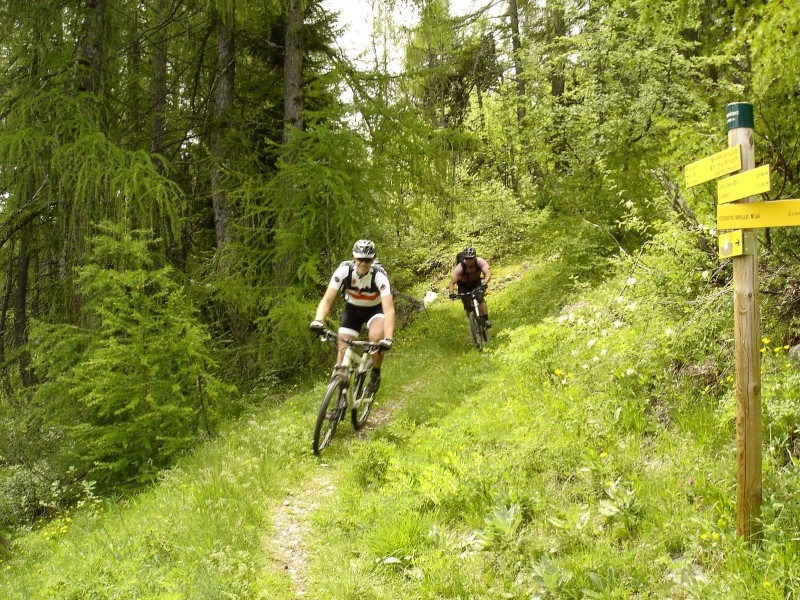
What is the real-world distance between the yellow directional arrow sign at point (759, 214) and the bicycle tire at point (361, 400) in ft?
16.9

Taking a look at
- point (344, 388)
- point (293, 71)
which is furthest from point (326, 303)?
point (293, 71)

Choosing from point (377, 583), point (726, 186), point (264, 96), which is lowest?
point (377, 583)

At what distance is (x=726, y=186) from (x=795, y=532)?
6.40ft

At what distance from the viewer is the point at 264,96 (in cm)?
1334

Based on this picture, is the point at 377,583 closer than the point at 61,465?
Yes

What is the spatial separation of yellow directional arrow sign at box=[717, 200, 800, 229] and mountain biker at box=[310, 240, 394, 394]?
4330mm

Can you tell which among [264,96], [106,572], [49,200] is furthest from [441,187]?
[106,572]

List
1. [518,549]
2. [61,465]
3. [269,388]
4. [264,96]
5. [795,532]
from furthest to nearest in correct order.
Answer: [264,96] → [269,388] → [61,465] → [518,549] → [795,532]

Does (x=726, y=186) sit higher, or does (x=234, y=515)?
(x=726, y=186)

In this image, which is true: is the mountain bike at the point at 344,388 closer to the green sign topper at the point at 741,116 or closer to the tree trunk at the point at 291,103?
the tree trunk at the point at 291,103

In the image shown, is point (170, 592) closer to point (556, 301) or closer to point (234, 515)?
point (234, 515)

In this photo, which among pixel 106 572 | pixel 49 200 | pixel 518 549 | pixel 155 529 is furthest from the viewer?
pixel 49 200

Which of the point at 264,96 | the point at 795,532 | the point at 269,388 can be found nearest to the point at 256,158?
the point at 264,96

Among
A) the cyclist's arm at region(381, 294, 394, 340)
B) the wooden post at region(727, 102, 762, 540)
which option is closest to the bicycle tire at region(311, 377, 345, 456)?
the cyclist's arm at region(381, 294, 394, 340)
